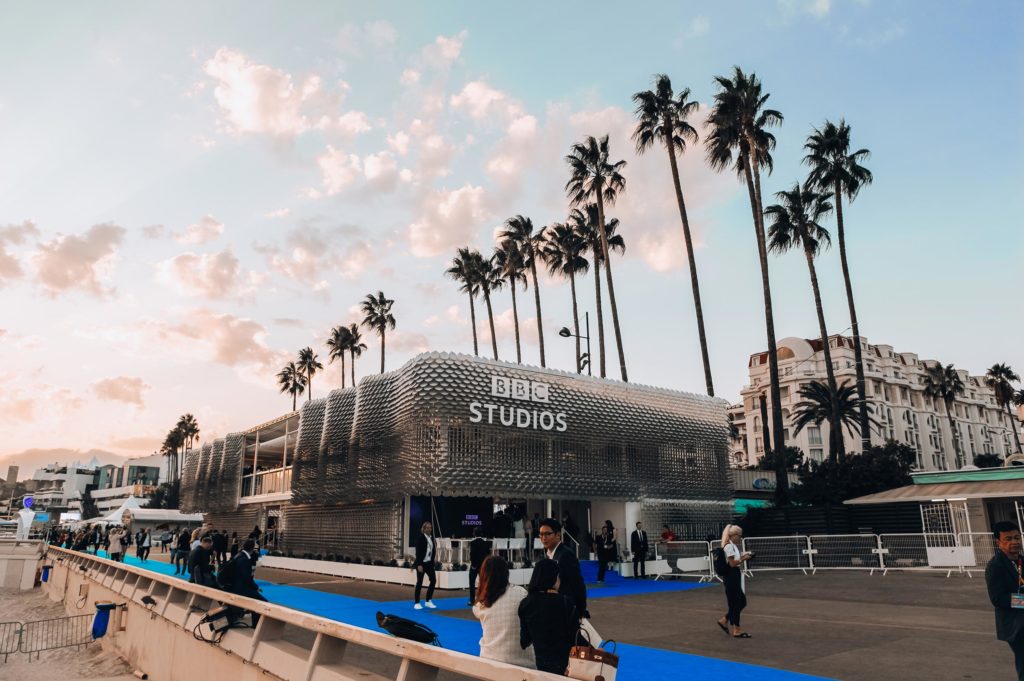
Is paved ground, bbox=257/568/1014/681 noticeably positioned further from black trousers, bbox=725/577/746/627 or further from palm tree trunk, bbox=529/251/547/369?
palm tree trunk, bbox=529/251/547/369

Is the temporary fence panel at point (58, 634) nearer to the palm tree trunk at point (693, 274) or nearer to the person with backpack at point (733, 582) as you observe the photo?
the person with backpack at point (733, 582)

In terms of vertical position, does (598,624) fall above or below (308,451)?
below

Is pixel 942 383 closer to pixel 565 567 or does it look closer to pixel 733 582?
pixel 733 582

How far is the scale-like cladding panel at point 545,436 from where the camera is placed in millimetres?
20719

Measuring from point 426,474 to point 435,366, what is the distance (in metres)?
3.42

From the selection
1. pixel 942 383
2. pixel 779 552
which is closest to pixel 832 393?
pixel 779 552

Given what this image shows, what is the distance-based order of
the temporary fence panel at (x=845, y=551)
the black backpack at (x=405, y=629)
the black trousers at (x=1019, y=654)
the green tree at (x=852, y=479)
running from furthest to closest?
the green tree at (x=852, y=479) < the temporary fence panel at (x=845, y=551) < the black trousers at (x=1019, y=654) < the black backpack at (x=405, y=629)

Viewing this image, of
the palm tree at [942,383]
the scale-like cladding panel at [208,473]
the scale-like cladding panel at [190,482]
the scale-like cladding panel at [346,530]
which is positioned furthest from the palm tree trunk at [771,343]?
the palm tree at [942,383]

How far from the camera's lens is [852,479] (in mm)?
29547

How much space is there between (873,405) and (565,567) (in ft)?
268

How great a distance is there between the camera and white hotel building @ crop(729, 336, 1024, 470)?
78.9 meters

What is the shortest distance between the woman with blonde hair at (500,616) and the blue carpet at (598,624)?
3.61 meters

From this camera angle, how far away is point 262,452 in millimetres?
39969

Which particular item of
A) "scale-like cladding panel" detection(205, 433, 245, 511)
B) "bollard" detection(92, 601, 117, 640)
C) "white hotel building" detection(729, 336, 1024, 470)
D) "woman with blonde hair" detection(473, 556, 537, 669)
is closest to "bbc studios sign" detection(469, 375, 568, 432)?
"bollard" detection(92, 601, 117, 640)
